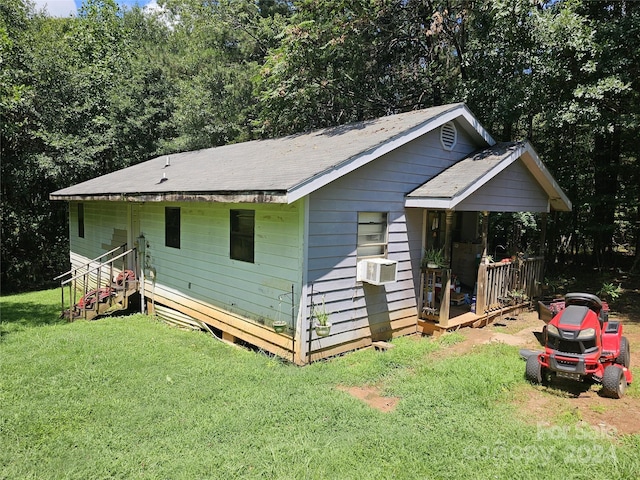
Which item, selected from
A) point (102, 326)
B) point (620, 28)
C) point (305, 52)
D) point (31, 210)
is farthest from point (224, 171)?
point (31, 210)

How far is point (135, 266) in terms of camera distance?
10438mm

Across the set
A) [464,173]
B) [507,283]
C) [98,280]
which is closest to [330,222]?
[464,173]

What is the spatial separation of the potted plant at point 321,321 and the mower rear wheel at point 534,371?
8.59 ft

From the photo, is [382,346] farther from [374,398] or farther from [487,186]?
[487,186]

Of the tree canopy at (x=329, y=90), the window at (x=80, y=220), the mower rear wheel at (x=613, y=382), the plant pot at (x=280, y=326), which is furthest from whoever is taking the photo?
the window at (x=80, y=220)

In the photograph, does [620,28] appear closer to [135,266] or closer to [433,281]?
[433,281]

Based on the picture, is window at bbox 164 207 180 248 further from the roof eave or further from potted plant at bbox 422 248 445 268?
potted plant at bbox 422 248 445 268

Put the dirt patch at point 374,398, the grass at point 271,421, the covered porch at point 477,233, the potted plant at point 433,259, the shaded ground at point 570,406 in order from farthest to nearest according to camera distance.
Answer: the potted plant at point 433,259 → the covered porch at point 477,233 → the dirt patch at point 374,398 → the shaded ground at point 570,406 → the grass at point 271,421

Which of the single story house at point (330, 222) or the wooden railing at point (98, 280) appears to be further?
A: the wooden railing at point (98, 280)

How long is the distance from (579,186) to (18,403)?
16.4m

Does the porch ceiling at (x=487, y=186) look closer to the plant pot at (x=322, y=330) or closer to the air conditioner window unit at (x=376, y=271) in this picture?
the air conditioner window unit at (x=376, y=271)

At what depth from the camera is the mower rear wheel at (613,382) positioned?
14.7 feet

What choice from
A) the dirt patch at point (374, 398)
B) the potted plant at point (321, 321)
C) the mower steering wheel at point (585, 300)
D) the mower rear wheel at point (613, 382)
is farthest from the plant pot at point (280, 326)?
the mower rear wheel at point (613, 382)

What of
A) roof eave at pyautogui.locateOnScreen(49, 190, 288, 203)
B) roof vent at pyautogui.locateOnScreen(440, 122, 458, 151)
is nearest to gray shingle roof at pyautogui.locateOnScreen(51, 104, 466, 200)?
roof eave at pyautogui.locateOnScreen(49, 190, 288, 203)
